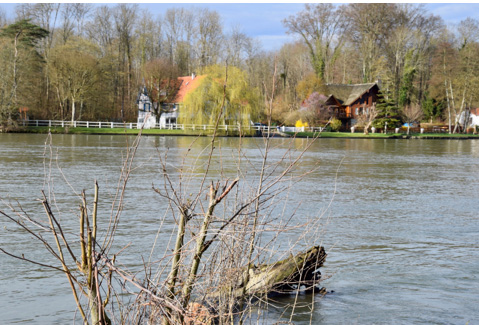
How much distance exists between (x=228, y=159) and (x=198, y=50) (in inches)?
2130

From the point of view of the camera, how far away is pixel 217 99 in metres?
59.0

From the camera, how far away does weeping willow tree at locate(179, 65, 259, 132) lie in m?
58.2

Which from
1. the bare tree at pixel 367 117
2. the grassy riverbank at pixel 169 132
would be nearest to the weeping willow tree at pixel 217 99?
the grassy riverbank at pixel 169 132

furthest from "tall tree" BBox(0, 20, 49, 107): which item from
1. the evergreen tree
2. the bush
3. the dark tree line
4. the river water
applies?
the evergreen tree

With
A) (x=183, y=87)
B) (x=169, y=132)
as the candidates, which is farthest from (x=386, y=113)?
(x=169, y=132)

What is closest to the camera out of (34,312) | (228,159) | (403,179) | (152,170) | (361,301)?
(34,312)

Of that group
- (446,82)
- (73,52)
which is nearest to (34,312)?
(73,52)

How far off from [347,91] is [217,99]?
28605 mm

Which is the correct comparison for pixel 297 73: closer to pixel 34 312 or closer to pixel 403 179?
pixel 403 179

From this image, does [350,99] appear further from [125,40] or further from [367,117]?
[125,40]

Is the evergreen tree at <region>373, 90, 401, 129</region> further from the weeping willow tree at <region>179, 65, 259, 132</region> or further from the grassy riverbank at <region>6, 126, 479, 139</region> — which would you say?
the weeping willow tree at <region>179, 65, 259, 132</region>

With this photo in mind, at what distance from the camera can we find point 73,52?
61531 mm

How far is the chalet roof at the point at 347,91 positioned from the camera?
78875 millimetres

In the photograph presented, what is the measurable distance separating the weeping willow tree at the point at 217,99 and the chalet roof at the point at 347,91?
927 inches
